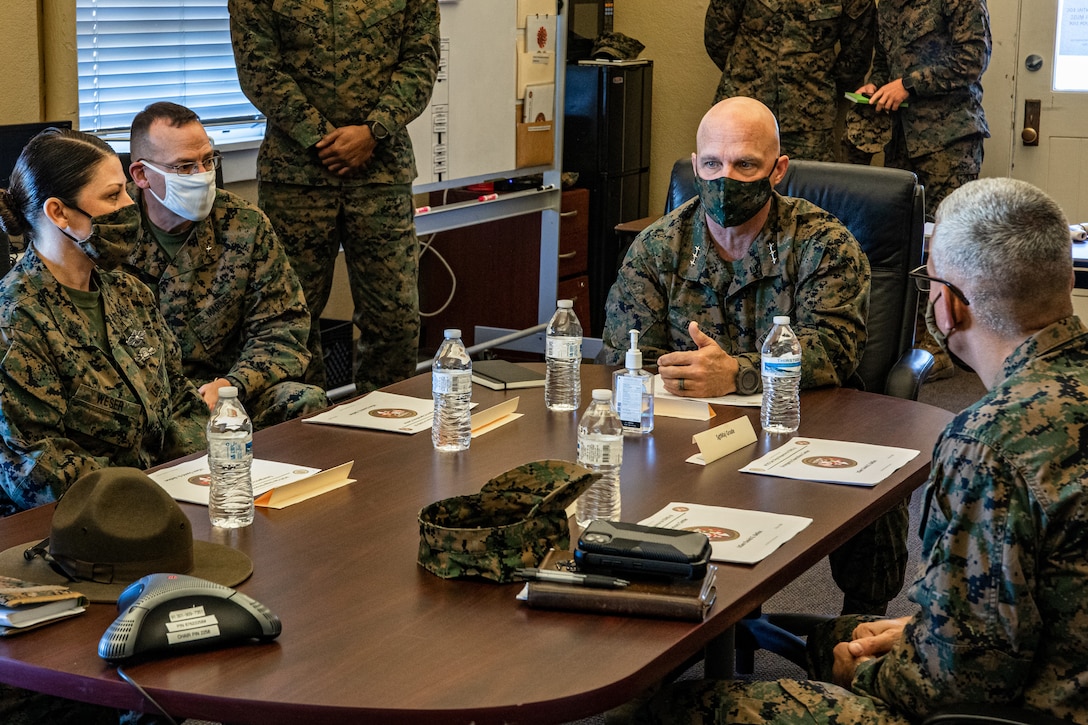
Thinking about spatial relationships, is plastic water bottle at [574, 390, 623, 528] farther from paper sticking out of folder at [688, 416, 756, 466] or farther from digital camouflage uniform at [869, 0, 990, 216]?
digital camouflage uniform at [869, 0, 990, 216]

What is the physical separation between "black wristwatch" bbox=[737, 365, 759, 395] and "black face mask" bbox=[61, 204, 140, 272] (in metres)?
1.21

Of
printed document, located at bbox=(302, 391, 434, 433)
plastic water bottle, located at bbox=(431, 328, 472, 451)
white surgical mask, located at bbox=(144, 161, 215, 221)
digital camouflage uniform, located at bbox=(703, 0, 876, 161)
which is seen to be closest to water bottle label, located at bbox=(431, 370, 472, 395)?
plastic water bottle, located at bbox=(431, 328, 472, 451)

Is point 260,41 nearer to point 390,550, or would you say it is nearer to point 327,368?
point 327,368

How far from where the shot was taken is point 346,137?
12.7ft

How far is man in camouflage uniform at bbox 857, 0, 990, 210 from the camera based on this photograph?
523 centimetres

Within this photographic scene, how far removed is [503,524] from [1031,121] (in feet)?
16.1

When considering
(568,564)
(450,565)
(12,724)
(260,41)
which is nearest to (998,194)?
(568,564)

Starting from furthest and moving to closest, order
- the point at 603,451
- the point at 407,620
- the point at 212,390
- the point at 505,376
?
the point at 212,390
the point at 505,376
the point at 603,451
the point at 407,620

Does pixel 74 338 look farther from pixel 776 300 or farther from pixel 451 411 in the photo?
pixel 776 300

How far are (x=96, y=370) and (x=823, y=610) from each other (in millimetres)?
1855

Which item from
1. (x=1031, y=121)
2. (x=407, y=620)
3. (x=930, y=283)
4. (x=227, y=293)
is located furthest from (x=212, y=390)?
(x=1031, y=121)

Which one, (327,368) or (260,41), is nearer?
(260,41)

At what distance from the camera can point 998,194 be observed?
1.58m

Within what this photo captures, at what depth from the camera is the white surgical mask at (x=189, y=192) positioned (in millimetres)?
2916
